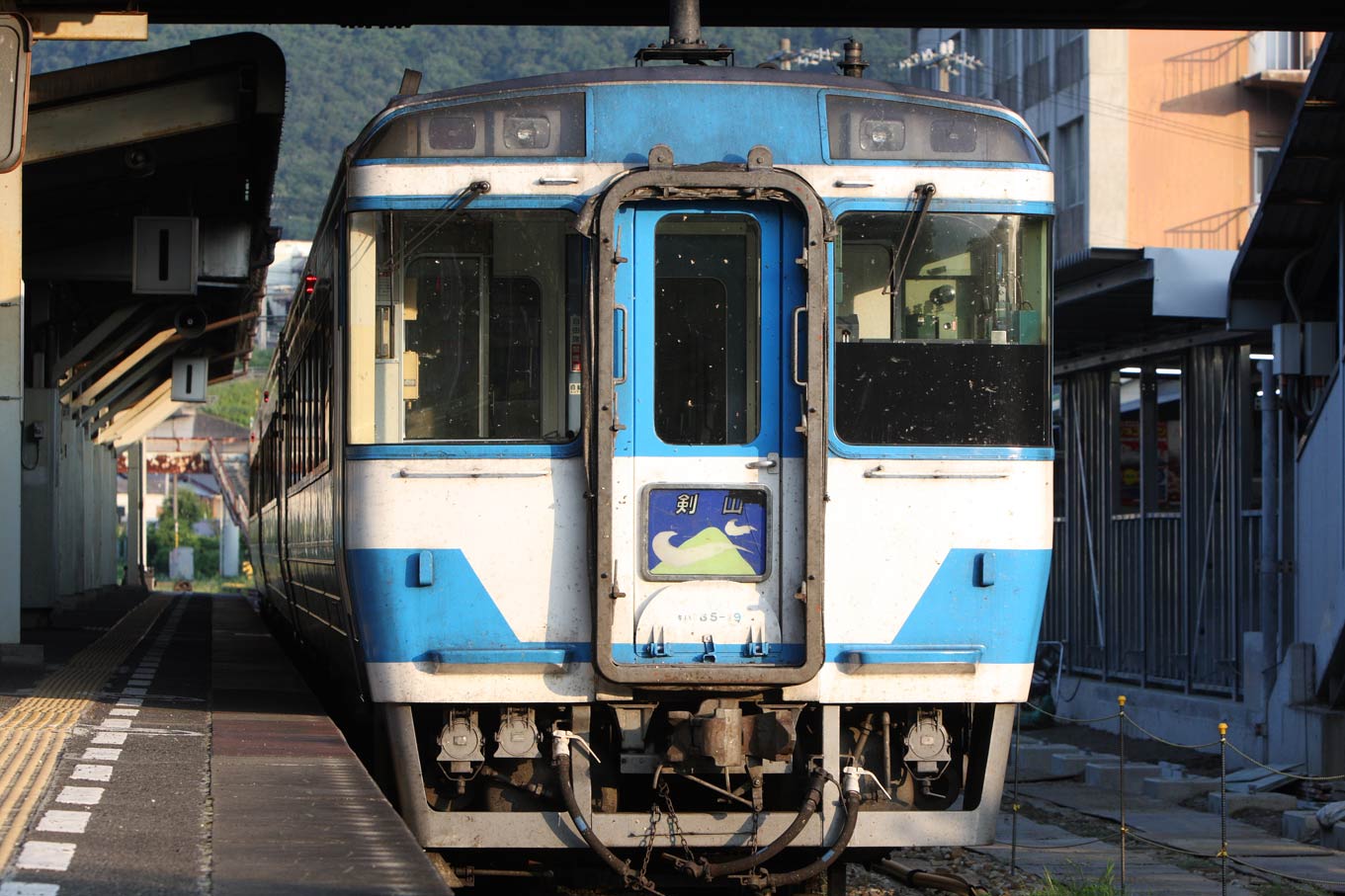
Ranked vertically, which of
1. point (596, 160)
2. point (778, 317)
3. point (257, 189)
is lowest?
point (778, 317)

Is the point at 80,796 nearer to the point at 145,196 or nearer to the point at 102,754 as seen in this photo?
the point at 102,754

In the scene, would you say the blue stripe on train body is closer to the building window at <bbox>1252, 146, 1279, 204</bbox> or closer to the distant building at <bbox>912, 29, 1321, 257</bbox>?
the distant building at <bbox>912, 29, 1321, 257</bbox>

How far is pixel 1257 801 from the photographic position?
1354 cm

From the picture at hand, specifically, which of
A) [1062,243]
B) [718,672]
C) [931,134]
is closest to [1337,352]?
[931,134]

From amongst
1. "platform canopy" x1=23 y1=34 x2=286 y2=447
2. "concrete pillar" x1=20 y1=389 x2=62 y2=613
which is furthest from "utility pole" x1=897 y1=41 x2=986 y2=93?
"concrete pillar" x1=20 y1=389 x2=62 y2=613

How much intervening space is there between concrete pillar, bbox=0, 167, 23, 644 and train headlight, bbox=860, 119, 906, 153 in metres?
6.92

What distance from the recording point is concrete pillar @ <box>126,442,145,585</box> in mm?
45503

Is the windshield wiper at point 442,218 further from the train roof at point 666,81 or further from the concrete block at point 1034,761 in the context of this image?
the concrete block at point 1034,761

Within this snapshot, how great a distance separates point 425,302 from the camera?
25.5 feet

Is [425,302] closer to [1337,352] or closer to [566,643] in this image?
[566,643]

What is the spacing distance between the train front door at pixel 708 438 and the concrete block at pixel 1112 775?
8204 mm

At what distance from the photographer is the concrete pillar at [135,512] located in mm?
45503

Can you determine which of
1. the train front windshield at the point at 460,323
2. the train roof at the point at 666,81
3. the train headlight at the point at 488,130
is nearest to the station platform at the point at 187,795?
the train front windshield at the point at 460,323

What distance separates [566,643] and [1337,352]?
33.2 ft
